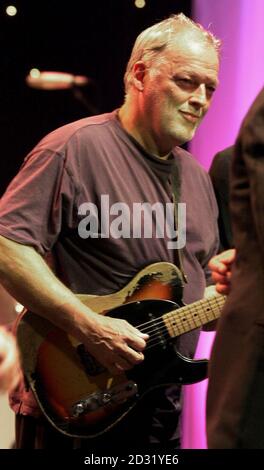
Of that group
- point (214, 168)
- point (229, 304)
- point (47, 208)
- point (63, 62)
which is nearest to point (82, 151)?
point (47, 208)

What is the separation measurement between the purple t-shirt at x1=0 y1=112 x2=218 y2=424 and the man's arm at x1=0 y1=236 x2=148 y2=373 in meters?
0.05

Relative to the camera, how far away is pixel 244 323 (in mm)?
1274

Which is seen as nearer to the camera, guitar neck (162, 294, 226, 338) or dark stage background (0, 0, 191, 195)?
guitar neck (162, 294, 226, 338)

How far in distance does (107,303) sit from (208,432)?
0.85m

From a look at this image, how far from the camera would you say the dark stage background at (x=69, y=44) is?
3.32 metres

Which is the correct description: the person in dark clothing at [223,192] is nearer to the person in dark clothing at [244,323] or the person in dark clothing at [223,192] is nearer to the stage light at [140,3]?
the stage light at [140,3]

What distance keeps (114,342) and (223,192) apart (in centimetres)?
67

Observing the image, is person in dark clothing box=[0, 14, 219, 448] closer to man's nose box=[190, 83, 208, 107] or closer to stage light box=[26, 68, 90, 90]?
man's nose box=[190, 83, 208, 107]

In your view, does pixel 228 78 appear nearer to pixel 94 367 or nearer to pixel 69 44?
pixel 69 44

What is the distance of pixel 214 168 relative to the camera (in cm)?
260

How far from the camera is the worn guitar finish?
7.01 ft

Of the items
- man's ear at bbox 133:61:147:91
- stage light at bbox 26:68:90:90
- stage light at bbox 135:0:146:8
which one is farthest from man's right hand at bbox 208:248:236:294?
stage light at bbox 135:0:146:8

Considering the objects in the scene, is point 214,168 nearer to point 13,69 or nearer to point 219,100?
point 219,100

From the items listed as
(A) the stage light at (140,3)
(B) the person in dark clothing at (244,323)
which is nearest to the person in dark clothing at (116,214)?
(B) the person in dark clothing at (244,323)
